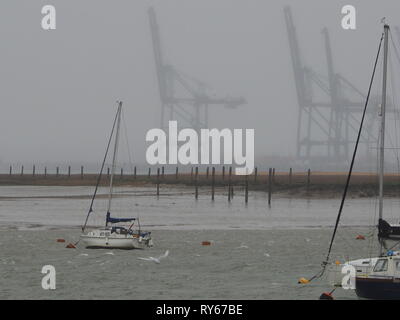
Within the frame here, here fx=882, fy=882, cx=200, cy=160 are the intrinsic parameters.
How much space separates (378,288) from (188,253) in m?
14.4

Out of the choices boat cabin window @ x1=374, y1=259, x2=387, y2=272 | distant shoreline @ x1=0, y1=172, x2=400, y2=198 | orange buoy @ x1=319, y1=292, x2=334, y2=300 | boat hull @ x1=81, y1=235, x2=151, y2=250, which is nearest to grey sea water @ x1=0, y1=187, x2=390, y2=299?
boat hull @ x1=81, y1=235, x2=151, y2=250

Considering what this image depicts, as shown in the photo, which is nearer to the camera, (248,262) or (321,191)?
(248,262)

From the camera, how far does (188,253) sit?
39344 mm

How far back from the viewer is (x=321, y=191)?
96000 millimetres

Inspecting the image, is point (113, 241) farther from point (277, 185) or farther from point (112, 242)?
point (277, 185)

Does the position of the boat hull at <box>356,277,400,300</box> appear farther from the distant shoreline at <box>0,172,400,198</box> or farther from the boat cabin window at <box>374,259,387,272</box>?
the distant shoreline at <box>0,172,400,198</box>

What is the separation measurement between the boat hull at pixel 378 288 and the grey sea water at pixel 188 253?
1.22 m

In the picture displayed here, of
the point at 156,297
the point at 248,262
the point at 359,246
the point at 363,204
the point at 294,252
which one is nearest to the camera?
the point at 156,297

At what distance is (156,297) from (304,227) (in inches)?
1100

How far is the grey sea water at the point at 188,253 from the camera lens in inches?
1139

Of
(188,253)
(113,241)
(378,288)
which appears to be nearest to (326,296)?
(378,288)

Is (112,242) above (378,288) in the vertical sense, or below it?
below

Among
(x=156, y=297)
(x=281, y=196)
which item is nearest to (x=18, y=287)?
(x=156, y=297)
